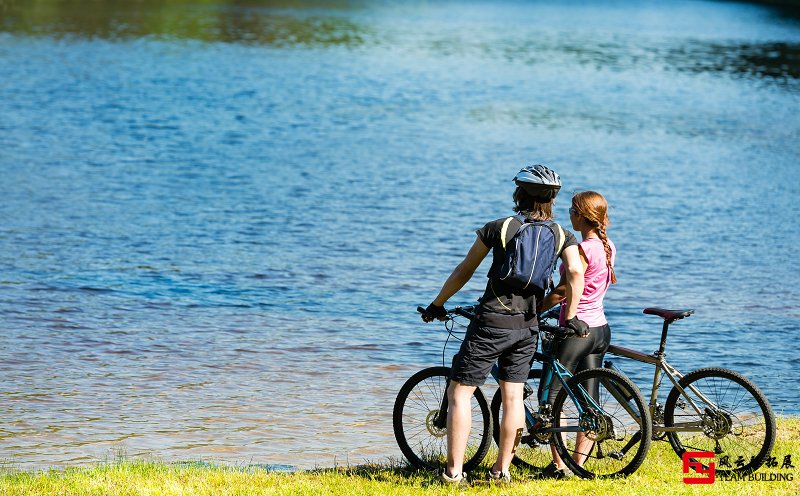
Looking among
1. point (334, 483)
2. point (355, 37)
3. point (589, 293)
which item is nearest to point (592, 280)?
point (589, 293)

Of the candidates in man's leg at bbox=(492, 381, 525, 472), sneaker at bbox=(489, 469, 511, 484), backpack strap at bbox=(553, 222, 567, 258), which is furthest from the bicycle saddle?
sneaker at bbox=(489, 469, 511, 484)

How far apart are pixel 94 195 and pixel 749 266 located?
1265 centimetres

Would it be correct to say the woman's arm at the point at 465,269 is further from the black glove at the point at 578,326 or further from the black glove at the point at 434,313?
the black glove at the point at 578,326

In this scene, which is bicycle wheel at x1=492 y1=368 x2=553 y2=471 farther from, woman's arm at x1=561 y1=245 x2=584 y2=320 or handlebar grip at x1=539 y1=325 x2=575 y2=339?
woman's arm at x1=561 y1=245 x2=584 y2=320

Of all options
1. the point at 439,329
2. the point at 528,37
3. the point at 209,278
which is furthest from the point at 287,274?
the point at 528,37

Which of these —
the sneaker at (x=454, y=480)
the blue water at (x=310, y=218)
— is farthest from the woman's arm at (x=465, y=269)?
the blue water at (x=310, y=218)

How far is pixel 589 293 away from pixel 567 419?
2.91 ft

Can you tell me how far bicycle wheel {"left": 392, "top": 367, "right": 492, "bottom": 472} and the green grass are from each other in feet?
0.52

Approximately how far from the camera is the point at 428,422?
324 inches

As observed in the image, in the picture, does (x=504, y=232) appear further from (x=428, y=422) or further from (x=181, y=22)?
(x=181, y=22)

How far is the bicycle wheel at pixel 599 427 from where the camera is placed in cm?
768

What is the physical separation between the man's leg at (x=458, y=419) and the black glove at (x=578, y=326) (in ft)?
2.55

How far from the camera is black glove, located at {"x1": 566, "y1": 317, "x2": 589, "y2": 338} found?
25.6ft

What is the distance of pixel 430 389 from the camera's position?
27.4 feet
